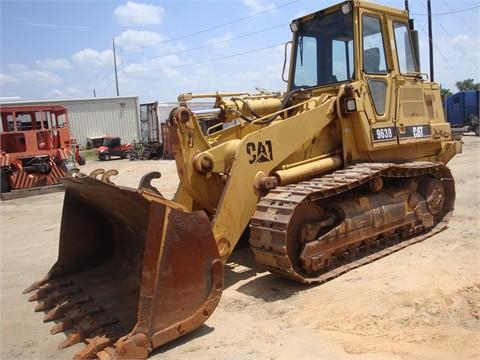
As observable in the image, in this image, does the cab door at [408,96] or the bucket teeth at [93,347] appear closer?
the bucket teeth at [93,347]

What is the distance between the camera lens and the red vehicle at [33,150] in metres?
15.2

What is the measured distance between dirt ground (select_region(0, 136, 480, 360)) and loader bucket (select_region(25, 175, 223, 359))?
21 cm

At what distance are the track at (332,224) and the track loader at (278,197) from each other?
0.02 m

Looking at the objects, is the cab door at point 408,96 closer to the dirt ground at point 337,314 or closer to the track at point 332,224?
the track at point 332,224

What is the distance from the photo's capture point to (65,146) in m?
17.1

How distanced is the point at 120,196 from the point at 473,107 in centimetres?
2744

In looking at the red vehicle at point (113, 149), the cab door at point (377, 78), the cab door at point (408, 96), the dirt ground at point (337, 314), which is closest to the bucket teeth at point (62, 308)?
the dirt ground at point (337, 314)

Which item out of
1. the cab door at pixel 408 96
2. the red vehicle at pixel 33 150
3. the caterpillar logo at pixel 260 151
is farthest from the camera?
the red vehicle at pixel 33 150

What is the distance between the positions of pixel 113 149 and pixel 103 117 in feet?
21.2

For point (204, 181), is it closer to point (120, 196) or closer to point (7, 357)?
point (120, 196)

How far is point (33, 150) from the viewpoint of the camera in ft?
53.0

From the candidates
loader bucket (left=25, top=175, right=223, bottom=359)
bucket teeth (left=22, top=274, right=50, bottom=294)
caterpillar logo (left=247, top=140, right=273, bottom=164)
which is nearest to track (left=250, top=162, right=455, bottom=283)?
caterpillar logo (left=247, top=140, right=273, bottom=164)

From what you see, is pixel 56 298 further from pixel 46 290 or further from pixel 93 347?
pixel 93 347

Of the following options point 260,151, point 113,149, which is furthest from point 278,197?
point 113,149
